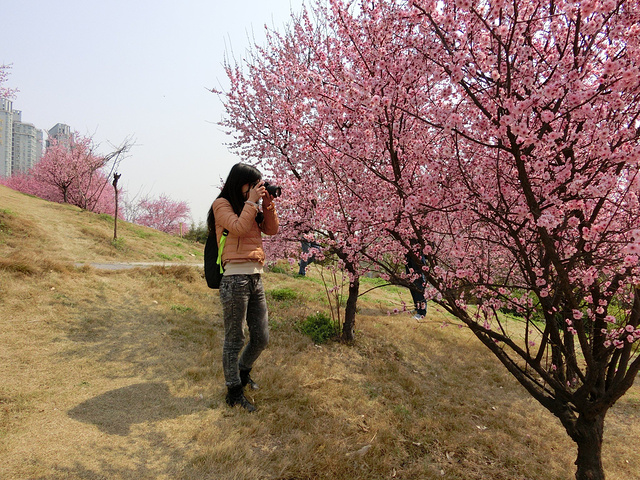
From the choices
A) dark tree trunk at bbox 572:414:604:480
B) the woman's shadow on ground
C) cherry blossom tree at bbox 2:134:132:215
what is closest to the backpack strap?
the woman's shadow on ground

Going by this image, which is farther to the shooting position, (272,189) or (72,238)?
(72,238)

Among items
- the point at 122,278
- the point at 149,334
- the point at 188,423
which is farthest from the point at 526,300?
the point at 122,278

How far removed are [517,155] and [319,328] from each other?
A: 490 centimetres

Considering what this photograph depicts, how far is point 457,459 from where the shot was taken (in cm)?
372

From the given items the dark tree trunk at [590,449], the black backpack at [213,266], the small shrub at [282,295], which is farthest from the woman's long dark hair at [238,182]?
the small shrub at [282,295]

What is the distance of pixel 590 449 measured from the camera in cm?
321

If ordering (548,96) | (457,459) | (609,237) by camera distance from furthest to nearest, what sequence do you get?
(457,459), (609,237), (548,96)

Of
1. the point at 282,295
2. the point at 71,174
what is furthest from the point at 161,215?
the point at 282,295

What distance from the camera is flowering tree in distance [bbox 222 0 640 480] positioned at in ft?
7.66

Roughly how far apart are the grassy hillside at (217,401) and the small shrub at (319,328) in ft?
0.78

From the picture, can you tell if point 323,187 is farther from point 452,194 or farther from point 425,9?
point 425,9

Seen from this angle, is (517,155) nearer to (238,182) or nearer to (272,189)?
(272,189)

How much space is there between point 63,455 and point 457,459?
372 centimetres

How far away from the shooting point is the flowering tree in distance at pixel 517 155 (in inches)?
91.9
